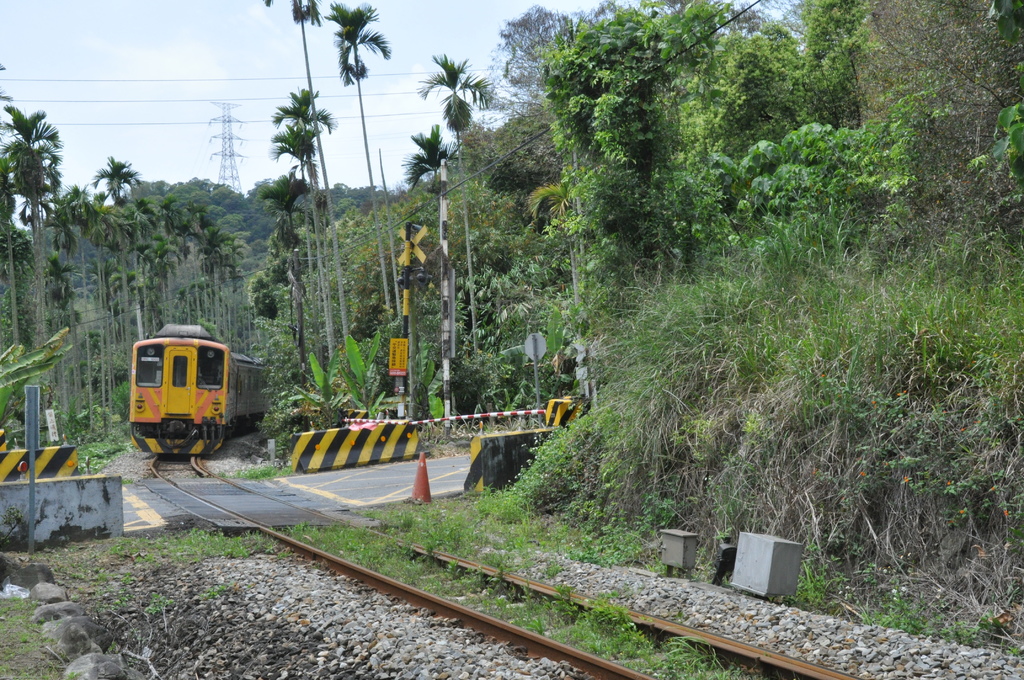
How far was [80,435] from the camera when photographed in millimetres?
28078

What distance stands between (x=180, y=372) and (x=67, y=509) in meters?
11.8

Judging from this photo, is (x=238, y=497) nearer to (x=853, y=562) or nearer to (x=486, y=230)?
(x=853, y=562)

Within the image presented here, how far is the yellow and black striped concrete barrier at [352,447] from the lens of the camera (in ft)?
55.5

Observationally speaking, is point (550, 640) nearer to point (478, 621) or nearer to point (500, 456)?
point (478, 621)

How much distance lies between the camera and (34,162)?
31125 millimetres

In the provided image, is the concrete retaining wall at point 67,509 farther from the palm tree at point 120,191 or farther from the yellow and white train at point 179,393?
the palm tree at point 120,191

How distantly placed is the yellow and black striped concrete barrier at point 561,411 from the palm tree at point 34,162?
77.1 ft

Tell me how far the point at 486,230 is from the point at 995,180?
880 inches

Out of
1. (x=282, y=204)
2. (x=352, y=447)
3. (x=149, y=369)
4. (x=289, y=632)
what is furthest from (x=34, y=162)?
(x=289, y=632)

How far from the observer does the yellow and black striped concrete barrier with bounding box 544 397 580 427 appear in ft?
48.1

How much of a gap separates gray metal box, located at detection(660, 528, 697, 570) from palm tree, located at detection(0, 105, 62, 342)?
2945 cm

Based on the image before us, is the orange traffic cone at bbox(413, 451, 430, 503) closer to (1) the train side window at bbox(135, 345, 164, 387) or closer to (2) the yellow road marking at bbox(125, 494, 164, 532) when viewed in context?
(2) the yellow road marking at bbox(125, 494, 164, 532)

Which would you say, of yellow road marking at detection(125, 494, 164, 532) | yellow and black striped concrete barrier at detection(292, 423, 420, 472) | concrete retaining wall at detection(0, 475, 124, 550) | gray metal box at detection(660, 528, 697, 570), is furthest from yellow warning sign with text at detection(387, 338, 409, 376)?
gray metal box at detection(660, 528, 697, 570)

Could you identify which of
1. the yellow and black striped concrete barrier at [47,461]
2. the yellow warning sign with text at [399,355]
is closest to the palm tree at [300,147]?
the yellow warning sign with text at [399,355]
